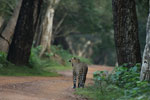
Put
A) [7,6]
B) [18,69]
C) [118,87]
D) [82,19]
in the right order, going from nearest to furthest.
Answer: [118,87] < [18,69] < [7,6] < [82,19]

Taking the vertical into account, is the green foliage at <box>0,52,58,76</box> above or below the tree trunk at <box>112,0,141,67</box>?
→ below

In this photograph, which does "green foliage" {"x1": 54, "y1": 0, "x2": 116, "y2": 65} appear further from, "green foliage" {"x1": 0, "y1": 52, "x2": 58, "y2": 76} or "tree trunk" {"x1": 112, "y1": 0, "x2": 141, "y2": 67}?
"tree trunk" {"x1": 112, "y1": 0, "x2": 141, "y2": 67}

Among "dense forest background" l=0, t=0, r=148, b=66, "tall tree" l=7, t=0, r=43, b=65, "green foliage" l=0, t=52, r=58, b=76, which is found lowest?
"green foliage" l=0, t=52, r=58, b=76

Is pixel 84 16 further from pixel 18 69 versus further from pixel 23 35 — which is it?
pixel 18 69

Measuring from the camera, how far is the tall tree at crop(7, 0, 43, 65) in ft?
51.9

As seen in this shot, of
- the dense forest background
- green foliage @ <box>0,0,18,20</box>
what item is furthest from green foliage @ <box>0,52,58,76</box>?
the dense forest background

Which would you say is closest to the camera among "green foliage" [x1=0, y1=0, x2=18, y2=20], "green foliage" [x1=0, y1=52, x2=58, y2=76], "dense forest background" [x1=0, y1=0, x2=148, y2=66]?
"green foliage" [x1=0, y1=52, x2=58, y2=76]

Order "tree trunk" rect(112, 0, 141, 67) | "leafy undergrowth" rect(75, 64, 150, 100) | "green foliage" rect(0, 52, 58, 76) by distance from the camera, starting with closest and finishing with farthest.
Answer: "leafy undergrowth" rect(75, 64, 150, 100)
"tree trunk" rect(112, 0, 141, 67)
"green foliage" rect(0, 52, 58, 76)

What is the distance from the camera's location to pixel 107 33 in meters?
46.9

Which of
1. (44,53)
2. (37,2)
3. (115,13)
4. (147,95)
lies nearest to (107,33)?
(44,53)

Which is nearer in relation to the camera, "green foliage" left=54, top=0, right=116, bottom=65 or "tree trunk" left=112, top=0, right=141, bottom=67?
"tree trunk" left=112, top=0, right=141, bottom=67

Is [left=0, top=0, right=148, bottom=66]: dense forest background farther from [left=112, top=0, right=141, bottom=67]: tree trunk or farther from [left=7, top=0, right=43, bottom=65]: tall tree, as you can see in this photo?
[left=112, top=0, right=141, bottom=67]: tree trunk

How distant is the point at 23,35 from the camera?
15820 millimetres

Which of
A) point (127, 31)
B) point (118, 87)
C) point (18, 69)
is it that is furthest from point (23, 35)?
point (118, 87)
